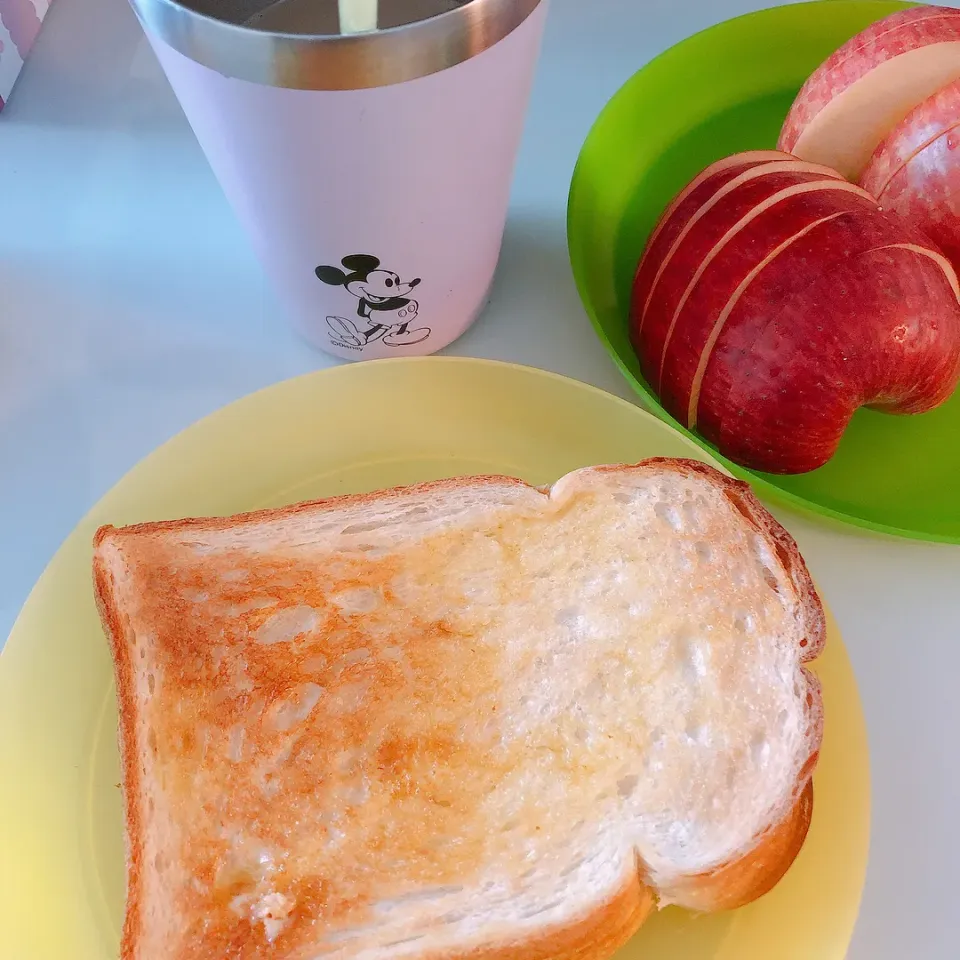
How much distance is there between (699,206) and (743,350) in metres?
0.13

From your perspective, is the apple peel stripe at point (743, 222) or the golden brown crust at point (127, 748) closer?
the golden brown crust at point (127, 748)

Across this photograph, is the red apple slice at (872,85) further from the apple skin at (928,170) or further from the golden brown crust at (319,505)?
the golden brown crust at (319,505)

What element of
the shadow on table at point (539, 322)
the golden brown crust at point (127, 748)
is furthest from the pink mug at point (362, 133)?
the golden brown crust at point (127, 748)

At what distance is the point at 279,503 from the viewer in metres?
0.68

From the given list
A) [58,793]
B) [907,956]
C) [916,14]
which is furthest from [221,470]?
[916,14]

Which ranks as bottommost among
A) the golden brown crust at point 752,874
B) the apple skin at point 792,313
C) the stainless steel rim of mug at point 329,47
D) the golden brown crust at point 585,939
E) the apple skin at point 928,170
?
the golden brown crust at point 585,939

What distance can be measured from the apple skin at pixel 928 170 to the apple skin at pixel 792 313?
0.04 metres

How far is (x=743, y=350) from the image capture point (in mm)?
654

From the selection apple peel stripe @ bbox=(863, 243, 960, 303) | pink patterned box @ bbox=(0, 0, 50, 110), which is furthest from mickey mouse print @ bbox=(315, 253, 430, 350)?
pink patterned box @ bbox=(0, 0, 50, 110)

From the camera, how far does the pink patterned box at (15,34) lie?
36.0 inches

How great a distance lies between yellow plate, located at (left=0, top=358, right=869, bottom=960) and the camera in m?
0.53

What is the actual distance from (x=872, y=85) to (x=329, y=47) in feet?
1.74

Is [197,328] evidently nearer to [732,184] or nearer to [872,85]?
[732,184]

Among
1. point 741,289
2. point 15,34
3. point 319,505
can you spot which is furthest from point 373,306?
point 15,34
